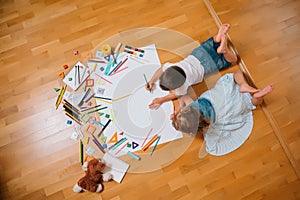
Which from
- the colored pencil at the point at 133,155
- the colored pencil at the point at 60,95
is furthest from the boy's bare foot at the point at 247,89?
the colored pencil at the point at 60,95

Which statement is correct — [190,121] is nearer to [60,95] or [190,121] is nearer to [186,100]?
[186,100]

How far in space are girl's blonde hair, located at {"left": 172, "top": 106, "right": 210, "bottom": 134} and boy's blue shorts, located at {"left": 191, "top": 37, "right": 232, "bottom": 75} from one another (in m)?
0.20

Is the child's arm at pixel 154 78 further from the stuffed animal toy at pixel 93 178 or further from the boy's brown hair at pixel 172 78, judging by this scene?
the stuffed animal toy at pixel 93 178

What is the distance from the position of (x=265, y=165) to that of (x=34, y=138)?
96cm

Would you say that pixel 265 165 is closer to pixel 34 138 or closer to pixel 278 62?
pixel 278 62

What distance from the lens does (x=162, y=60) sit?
1.37 meters

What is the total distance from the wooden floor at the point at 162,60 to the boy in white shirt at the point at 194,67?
6 centimetres

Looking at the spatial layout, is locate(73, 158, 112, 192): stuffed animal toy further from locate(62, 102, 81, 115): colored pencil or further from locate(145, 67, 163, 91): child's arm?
locate(145, 67, 163, 91): child's arm

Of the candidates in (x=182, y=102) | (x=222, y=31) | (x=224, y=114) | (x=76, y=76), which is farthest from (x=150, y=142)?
(x=222, y=31)

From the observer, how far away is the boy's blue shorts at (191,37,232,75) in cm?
132

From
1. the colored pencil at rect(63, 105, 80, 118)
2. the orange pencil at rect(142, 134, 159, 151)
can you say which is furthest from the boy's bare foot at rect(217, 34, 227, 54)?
the colored pencil at rect(63, 105, 80, 118)

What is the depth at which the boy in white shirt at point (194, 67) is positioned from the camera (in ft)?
4.19

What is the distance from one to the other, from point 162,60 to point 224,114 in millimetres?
352

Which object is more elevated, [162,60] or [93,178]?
[162,60]
